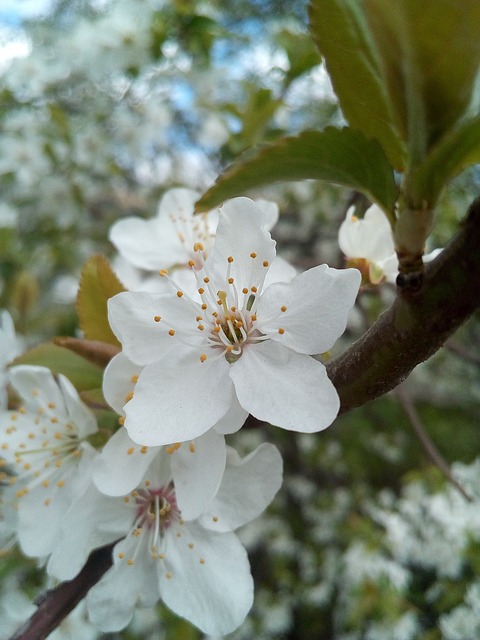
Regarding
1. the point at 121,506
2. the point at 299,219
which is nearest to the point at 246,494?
the point at 121,506

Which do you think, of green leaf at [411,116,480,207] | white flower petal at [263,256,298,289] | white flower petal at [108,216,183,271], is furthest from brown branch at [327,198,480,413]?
white flower petal at [108,216,183,271]

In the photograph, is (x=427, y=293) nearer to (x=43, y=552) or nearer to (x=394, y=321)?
(x=394, y=321)

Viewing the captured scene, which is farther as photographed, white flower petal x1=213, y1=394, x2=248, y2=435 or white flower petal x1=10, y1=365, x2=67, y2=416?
white flower petal x1=10, y1=365, x2=67, y2=416

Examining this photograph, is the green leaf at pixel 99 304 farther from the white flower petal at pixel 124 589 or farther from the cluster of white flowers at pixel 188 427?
the white flower petal at pixel 124 589

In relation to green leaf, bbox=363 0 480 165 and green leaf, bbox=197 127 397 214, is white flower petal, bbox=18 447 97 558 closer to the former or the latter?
green leaf, bbox=197 127 397 214

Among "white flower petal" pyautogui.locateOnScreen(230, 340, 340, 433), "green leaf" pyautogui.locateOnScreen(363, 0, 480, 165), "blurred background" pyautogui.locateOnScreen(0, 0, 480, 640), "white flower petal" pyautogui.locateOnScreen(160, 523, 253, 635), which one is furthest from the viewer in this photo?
"blurred background" pyautogui.locateOnScreen(0, 0, 480, 640)

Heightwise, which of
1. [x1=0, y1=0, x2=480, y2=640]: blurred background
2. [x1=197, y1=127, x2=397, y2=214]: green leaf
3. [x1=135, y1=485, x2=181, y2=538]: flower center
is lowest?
[x1=0, y1=0, x2=480, y2=640]: blurred background

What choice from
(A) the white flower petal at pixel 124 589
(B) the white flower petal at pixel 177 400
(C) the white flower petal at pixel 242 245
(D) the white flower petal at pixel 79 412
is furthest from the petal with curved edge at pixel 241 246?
(A) the white flower petal at pixel 124 589

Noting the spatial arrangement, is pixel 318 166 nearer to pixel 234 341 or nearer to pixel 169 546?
pixel 234 341
